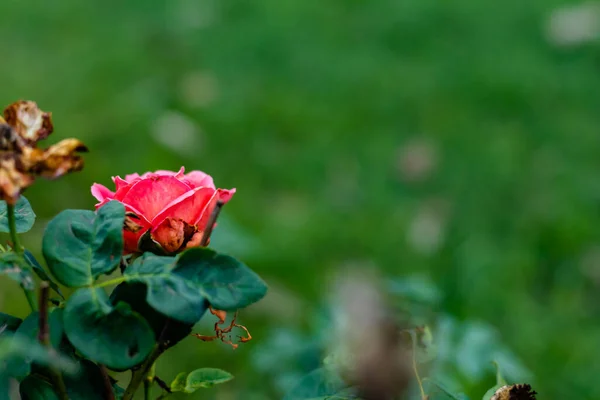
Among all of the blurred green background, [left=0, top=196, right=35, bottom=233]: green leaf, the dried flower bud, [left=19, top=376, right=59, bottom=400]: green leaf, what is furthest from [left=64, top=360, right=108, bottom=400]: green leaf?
the blurred green background

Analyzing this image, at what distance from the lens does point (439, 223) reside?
211 centimetres

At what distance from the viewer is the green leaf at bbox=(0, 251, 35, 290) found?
1.67ft

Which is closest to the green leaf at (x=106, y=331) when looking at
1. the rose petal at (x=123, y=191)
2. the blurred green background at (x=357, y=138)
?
the rose petal at (x=123, y=191)

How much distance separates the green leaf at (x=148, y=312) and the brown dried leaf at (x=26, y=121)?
0.12 m

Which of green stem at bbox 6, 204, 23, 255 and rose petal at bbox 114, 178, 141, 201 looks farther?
rose petal at bbox 114, 178, 141, 201

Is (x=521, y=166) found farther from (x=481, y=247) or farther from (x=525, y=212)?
(x=481, y=247)

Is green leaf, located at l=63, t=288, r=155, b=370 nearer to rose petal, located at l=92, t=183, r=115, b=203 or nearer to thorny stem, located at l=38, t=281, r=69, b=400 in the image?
thorny stem, located at l=38, t=281, r=69, b=400

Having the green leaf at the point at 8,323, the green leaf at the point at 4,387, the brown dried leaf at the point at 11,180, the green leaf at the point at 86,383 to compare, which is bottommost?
the green leaf at the point at 86,383

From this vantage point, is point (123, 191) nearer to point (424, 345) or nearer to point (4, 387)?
point (4, 387)

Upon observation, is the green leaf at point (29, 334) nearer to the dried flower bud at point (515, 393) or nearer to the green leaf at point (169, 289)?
the green leaf at point (169, 289)

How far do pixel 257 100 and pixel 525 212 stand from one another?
918 mm

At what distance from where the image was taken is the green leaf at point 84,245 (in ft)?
1.81

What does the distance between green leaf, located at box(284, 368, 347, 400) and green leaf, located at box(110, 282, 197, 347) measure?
151 mm

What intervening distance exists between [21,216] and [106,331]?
0.16m
